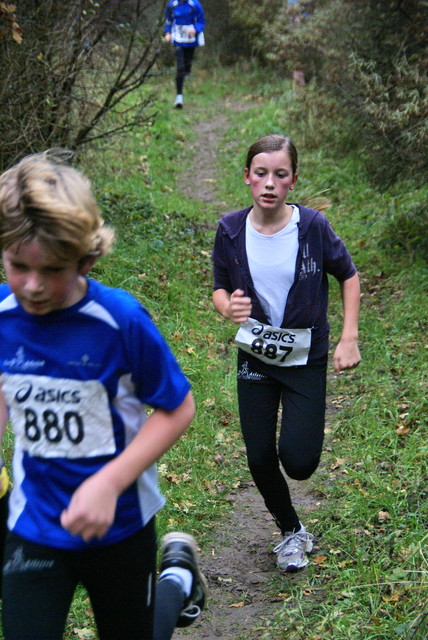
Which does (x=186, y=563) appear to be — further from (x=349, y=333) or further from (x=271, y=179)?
(x=271, y=179)

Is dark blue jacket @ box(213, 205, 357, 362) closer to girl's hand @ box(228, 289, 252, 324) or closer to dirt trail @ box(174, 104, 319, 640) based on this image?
girl's hand @ box(228, 289, 252, 324)

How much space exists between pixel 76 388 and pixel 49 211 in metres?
0.49

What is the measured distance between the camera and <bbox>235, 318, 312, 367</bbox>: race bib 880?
12.0ft

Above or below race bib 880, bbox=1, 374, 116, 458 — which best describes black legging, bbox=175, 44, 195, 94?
above

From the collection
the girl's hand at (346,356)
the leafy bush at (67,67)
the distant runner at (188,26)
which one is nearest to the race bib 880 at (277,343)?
the girl's hand at (346,356)

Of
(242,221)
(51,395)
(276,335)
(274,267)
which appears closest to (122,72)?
(242,221)

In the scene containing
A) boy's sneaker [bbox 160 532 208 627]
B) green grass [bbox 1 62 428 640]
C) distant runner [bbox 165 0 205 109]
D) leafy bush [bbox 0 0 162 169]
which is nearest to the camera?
boy's sneaker [bbox 160 532 208 627]

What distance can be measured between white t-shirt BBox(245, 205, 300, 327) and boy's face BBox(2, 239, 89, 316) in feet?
5.42

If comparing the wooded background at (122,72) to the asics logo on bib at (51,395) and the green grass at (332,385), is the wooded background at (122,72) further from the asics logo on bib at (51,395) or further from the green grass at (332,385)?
the asics logo on bib at (51,395)

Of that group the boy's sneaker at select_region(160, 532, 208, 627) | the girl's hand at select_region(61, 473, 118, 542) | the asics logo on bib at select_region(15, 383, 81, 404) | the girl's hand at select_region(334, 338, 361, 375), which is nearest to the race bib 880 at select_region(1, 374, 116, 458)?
the asics logo on bib at select_region(15, 383, 81, 404)

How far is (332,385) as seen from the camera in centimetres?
651

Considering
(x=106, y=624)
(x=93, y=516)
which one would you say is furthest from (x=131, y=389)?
(x=106, y=624)

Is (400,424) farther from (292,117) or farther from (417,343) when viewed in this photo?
(292,117)

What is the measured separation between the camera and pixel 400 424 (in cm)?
530
